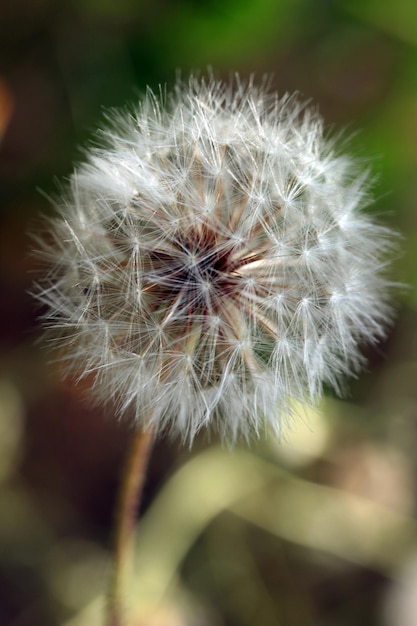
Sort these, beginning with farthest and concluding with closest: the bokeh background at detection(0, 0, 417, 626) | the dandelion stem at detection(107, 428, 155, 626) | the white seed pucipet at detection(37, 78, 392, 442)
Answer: the bokeh background at detection(0, 0, 417, 626)
the dandelion stem at detection(107, 428, 155, 626)
the white seed pucipet at detection(37, 78, 392, 442)

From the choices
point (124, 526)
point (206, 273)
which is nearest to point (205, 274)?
point (206, 273)

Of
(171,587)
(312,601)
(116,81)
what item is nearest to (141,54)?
(116,81)

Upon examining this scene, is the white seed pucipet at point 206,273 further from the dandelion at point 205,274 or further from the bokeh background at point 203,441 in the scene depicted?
the bokeh background at point 203,441

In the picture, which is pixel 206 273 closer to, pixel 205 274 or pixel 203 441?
pixel 205 274

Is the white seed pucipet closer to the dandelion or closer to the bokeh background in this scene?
the dandelion

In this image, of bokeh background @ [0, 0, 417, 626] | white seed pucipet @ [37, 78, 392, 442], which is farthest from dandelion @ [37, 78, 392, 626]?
bokeh background @ [0, 0, 417, 626]

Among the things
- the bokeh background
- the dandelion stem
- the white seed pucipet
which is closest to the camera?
the white seed pucipet

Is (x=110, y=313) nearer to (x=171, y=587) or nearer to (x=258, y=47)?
(x=171, y=587)
